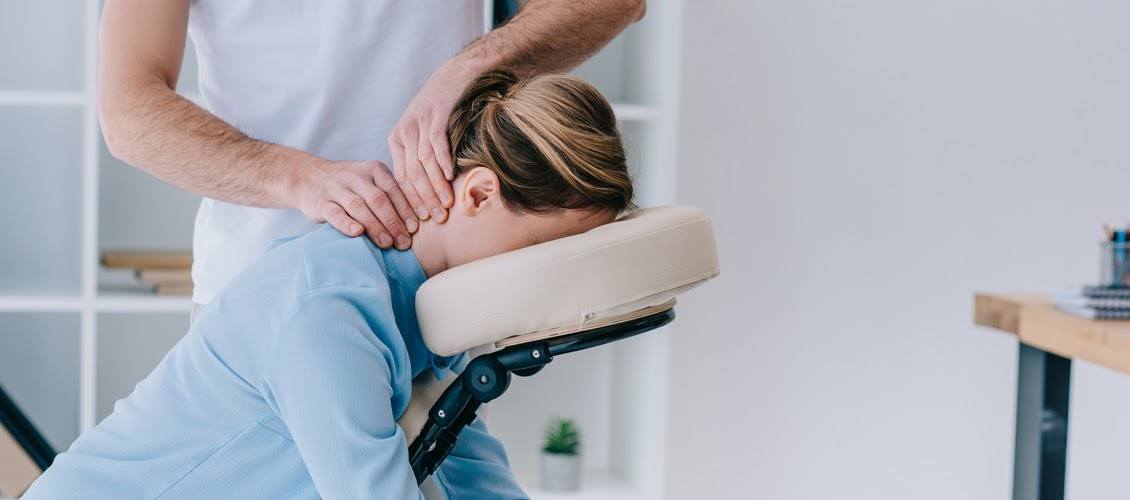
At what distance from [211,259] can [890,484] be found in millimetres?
2146

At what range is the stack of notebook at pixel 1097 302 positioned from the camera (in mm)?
1798

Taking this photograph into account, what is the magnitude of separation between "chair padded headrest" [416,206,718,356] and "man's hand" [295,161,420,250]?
0.12 metres

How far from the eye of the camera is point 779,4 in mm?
2812

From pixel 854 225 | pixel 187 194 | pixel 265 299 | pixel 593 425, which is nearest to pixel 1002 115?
pixel 854 225

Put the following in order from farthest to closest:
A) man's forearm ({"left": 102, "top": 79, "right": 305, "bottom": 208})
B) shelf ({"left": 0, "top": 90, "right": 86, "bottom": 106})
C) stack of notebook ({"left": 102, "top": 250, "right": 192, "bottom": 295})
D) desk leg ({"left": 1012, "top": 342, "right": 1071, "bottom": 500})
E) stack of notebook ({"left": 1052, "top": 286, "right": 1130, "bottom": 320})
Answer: stack of notebook ({"left": 102, "top": 250, "right": 192, "bottom": 295}) < shelf ({"left": 0, "top": 90, "right": 86, "bottom": 106}) < desk leg ({"left": 1012, "top": 342, "right": 1071, "bottom": 500}) < stack of notebook ({"left": 1052, "top": 286, "right": 1130, "bottom": 320}) < man's forearm ({"left": 102, "top": 79, "right": 305, "bottom": 208})

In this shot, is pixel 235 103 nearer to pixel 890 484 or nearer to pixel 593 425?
pixel 593 425

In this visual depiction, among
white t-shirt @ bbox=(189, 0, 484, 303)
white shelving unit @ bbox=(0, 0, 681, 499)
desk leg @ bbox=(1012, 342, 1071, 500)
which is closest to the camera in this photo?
white t-shirt @ bbox=(189, 0, 484, 303)

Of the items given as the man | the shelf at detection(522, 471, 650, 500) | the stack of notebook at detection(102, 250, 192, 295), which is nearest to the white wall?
the shelf at detection(522, 471, 650, 500)

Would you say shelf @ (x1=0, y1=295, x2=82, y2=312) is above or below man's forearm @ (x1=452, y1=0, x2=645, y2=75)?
below

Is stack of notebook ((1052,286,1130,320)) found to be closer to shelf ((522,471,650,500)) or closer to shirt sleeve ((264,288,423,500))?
shelf ((522,471,650,500))

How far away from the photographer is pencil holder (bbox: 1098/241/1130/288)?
192 centimetres

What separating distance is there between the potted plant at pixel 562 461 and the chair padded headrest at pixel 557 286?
1696mm

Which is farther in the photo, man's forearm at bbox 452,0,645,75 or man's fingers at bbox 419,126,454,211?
man's forearm at bbox 452,0,645,75

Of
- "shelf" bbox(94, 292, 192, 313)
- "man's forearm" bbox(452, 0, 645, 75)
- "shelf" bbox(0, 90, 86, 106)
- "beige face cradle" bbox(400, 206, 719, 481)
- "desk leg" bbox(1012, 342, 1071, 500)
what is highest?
"man's forearm" bbox(452, 0, 645, 75)
